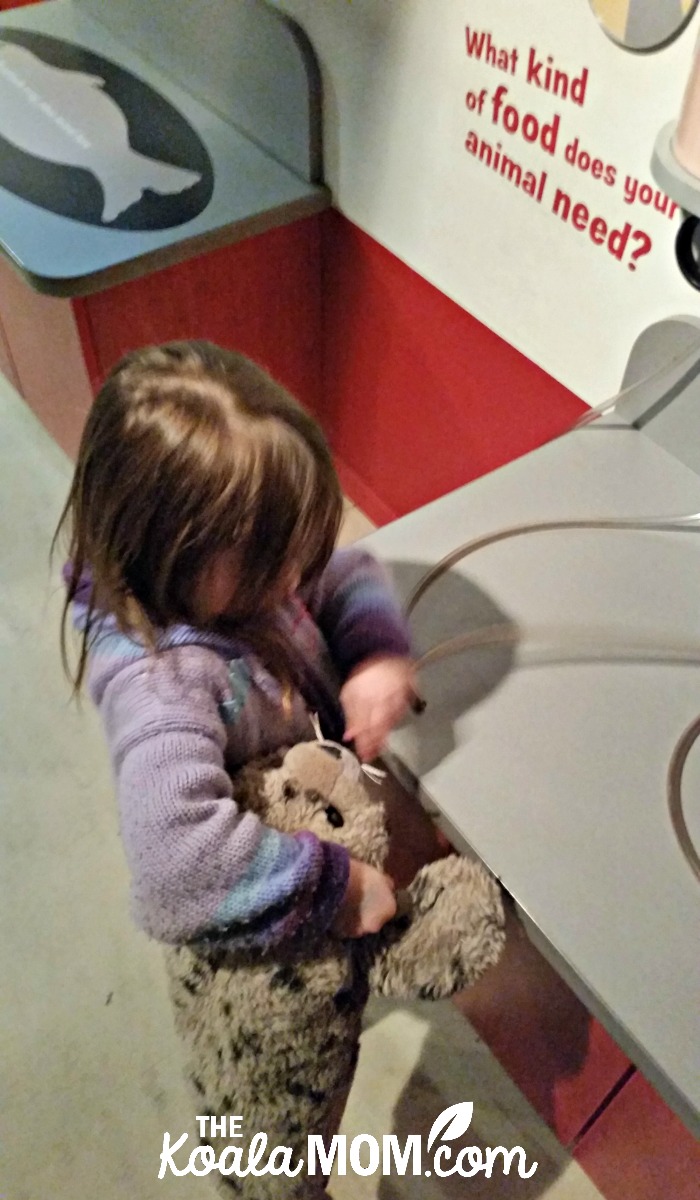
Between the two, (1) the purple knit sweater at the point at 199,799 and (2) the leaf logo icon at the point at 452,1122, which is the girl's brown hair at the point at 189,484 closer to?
(1) the purple knit sweater at the point at 199,799

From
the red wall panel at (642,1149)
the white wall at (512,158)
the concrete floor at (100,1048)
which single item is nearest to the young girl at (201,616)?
the red wall panel at (642,1149)

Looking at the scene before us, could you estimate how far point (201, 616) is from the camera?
2.09 feet

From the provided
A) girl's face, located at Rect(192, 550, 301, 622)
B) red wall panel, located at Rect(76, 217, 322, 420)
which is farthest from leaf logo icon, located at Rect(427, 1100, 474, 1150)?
red wall panel, located at Rect(76, 217, 322, 420)

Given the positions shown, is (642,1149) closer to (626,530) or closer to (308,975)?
(308,975)

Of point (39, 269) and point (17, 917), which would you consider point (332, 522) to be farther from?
point (17, 917)

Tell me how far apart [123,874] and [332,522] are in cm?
79

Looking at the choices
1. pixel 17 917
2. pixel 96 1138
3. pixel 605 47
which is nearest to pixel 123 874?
pixel 17 917

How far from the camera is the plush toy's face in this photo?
645 millimetres

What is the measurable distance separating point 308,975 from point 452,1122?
1.83 feet

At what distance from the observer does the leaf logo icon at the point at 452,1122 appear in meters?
1.03

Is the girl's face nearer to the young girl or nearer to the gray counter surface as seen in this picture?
the young girl

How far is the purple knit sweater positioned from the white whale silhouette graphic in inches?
31.4

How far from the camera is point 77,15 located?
152 cm

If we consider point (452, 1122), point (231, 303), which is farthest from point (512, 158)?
point (452, 1122)
